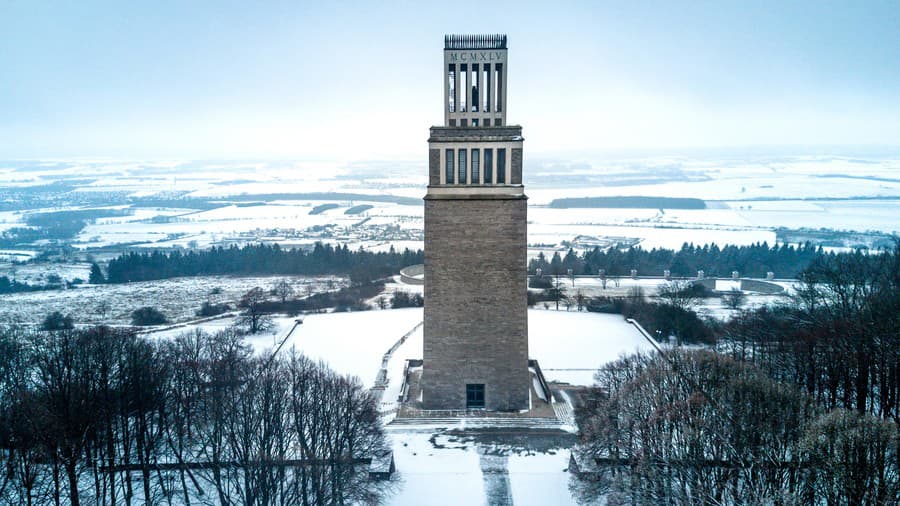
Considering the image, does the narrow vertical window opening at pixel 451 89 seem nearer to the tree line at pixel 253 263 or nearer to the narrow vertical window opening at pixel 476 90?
the narrow vertical window opening at pixel 476 90

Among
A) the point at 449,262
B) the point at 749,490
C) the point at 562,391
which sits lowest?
the point at 562,391

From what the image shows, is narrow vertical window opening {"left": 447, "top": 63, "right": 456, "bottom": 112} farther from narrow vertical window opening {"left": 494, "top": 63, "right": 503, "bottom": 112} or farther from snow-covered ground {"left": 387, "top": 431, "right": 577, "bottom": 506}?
snow-covered ground {"left": 387, "top": 431, "right": 577, "bottom": 506}

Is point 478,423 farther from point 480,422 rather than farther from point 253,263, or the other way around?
point 253,263

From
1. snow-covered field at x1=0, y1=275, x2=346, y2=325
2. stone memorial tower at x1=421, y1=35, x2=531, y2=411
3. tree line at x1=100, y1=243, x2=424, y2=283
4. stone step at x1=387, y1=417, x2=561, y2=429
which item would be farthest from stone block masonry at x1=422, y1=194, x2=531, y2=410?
tree line at x1=100, y1=243, x2=424, y2=283

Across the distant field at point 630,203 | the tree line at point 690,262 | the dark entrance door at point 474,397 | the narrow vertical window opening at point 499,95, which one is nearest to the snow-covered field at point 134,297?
the tree line at point 690,262

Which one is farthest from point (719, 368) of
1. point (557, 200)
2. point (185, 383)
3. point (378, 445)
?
point (557, 200)

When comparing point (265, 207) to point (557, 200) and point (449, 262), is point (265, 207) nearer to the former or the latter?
point (557, 200)
